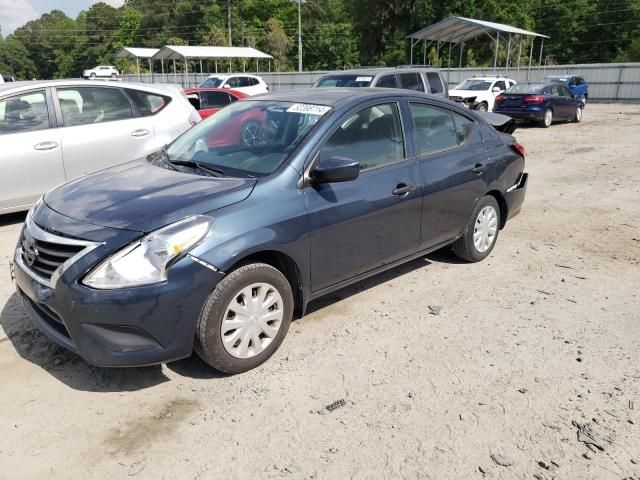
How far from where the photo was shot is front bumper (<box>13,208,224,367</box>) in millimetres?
2941

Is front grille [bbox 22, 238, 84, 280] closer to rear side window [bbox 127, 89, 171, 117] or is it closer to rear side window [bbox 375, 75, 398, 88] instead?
rear side window [bbox 127, 89, 171, 117]

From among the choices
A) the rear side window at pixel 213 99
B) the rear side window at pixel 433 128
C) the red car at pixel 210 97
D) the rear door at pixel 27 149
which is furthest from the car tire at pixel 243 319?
the rear side window at pixel 213 99

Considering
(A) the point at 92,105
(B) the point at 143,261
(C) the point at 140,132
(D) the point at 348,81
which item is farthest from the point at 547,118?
(B) the point at 143,261

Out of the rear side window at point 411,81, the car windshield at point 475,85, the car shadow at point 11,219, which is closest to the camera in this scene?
the car shadow at point 11,219

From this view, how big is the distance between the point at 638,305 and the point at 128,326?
392 centimetres

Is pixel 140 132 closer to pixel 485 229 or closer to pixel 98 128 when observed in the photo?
pixel 98 128

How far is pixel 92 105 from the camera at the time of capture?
6.89 metres

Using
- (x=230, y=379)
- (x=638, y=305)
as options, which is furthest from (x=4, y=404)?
(x=638, y=305)

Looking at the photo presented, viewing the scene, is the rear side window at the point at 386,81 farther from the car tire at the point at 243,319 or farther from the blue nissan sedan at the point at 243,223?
the car tire at the point at 243,319

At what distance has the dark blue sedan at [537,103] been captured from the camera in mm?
17703

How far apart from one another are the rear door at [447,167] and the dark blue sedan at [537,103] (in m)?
13.9

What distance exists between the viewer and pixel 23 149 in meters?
6.28

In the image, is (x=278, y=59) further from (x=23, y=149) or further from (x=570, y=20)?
(x=23, y=149)

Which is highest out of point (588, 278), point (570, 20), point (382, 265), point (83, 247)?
point (570, 20)
